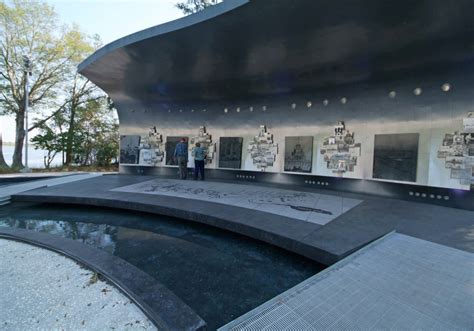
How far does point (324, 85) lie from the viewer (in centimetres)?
644

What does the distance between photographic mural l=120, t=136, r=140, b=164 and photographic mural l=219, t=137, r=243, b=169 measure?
4438 mm

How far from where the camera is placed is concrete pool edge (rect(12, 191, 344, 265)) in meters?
3.00

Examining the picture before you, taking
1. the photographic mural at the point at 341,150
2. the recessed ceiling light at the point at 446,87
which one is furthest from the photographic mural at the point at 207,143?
the recessed ceiling light at the point at 446,87

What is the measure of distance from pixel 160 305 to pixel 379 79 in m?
6.83

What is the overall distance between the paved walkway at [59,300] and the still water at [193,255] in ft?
2.46

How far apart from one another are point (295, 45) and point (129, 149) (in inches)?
345

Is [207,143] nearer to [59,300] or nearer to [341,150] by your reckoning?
[341,150]

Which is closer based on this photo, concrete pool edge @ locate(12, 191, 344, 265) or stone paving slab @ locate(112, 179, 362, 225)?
concrete pool edge @ locate(12, 191, 344, 265)

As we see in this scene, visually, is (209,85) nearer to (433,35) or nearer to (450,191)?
(433,35)

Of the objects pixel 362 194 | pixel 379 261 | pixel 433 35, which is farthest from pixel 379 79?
pixel 379 261

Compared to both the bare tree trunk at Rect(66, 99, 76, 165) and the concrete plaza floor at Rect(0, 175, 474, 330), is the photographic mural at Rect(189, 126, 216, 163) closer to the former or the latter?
the concrete plaza floor at Rect(0, 175, 474, 330)

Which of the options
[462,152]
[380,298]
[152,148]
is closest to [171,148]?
[152,148]

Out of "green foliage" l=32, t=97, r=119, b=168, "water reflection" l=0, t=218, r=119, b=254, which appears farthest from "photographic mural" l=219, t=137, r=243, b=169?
"green foliage" l=32, t=97, r=119, b=168

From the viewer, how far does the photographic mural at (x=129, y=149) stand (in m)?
10.2
